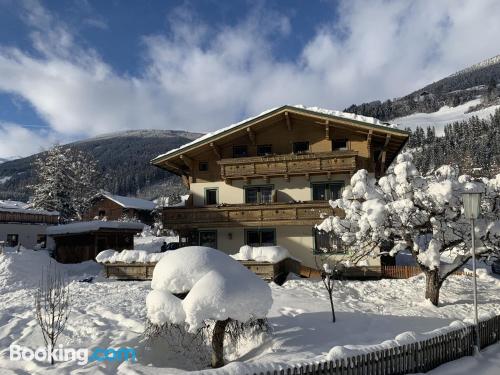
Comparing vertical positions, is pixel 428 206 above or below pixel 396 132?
below

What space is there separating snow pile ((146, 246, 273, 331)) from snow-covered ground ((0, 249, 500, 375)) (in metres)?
1.30

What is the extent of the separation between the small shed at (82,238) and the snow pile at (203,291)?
1974cm

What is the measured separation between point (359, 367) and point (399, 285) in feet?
42.8

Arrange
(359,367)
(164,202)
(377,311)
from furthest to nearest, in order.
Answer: (164,202) < (377,311) < (359,367)

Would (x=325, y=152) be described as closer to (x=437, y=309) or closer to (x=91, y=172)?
(x=437, y=309)

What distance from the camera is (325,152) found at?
24.7m

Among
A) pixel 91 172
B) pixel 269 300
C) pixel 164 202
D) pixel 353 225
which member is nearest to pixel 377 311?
pixel 353 225

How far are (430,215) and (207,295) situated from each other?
35.8 feet

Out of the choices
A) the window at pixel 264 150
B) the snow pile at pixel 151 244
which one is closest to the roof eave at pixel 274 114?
the window at pixel 264 150

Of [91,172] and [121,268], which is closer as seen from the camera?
[121,268]

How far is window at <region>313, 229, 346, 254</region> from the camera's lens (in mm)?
24602

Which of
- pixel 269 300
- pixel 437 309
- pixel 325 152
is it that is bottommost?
pixel 437 309

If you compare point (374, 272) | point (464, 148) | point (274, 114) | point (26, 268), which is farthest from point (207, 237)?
point (464, 148)
